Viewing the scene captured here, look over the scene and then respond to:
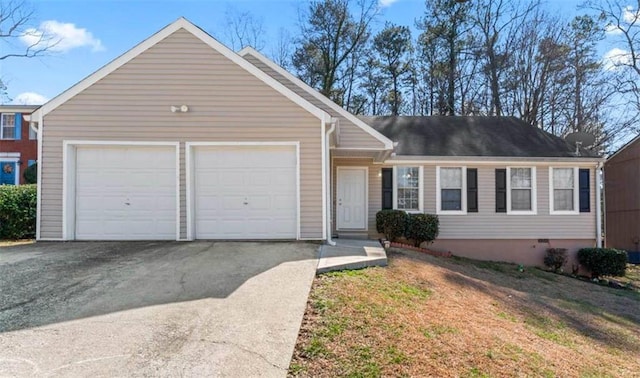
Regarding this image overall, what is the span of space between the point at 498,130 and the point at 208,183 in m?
11.2

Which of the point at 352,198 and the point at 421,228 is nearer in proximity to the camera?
the point at 421,228

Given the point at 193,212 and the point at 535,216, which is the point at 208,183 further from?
the point at 535,216

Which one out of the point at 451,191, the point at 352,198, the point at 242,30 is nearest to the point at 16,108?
the point at 242,30

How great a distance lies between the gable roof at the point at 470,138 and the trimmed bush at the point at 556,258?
304 cm

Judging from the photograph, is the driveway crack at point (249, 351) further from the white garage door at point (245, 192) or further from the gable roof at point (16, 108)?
the gable roof at point (16, 108)

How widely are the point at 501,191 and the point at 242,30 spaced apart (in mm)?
19241

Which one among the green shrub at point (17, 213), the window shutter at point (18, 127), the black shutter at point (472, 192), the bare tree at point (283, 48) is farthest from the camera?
the bare tree at point (283, 48)

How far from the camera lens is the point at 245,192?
8.92m

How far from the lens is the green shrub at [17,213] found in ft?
32.7

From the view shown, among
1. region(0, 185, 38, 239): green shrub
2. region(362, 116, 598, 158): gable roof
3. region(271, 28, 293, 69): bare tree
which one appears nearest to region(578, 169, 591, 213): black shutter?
region(362, 116, 598, 158): gable roof

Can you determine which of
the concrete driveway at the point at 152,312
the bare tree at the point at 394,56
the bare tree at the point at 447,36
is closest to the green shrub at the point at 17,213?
the concrete driveway at the point at 152,312

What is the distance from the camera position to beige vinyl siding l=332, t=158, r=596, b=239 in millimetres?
12555

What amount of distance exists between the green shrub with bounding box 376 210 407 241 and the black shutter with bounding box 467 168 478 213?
245 centimetres

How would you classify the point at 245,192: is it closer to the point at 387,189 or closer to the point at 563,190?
the point at 387,189
